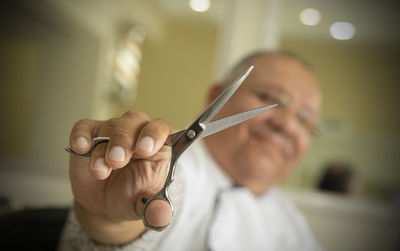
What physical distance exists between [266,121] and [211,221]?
21 centimetres

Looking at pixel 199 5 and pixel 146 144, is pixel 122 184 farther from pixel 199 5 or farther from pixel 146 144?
pixel 199 5

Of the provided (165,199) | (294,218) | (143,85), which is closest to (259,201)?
(294,218)

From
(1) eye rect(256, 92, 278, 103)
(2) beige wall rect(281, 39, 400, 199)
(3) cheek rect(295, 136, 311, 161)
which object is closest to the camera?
(1) eye rect(256, 92, 278, 103)

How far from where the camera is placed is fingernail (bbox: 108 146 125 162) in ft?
0.72

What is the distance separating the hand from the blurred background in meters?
0.08

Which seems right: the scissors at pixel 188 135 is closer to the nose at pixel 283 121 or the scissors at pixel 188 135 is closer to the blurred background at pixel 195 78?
the blurred background at pixel 195 78

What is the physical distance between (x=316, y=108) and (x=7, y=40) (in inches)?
31.7

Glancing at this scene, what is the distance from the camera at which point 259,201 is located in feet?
2.47

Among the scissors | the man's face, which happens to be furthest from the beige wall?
the scissors

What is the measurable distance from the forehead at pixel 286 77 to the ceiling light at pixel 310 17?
60 centimetres

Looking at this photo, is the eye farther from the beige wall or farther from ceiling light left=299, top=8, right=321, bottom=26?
ceiling light left=299, top=8, right=321, bottom=26

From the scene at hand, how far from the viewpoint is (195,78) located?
2.91 ft

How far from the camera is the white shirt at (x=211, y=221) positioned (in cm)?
39

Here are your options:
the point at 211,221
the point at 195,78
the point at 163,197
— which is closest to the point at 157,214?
the point at 163,197
